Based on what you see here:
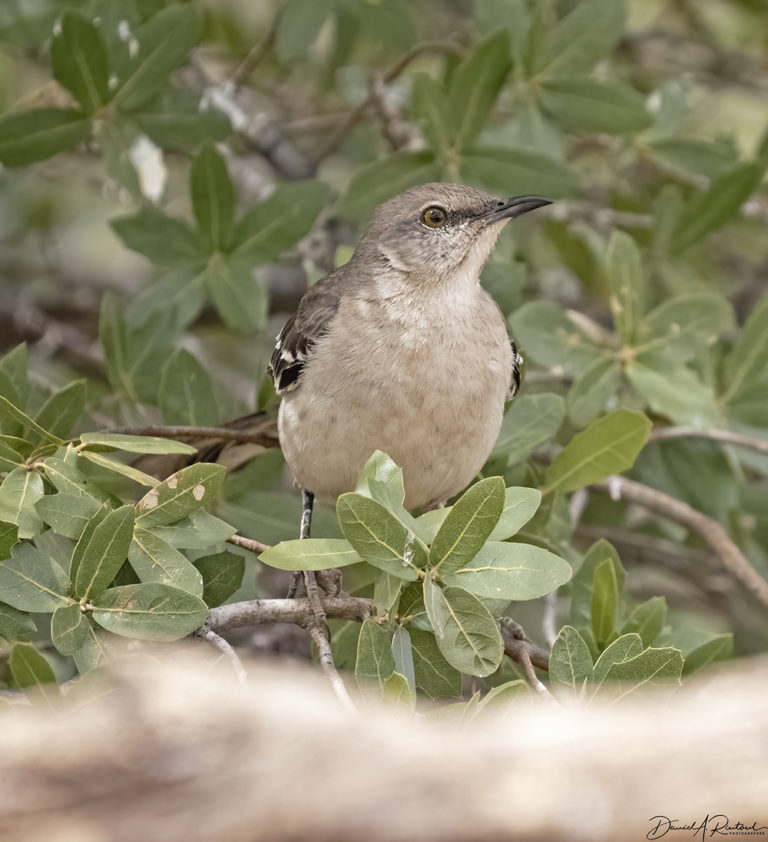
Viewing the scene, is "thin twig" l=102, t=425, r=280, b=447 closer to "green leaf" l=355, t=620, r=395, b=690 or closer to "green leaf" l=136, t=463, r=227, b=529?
"green leaf" l=136, t=463, r=227, b=529

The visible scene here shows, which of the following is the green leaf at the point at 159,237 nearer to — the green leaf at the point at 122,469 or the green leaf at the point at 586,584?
the green leaf at the point at 122,469

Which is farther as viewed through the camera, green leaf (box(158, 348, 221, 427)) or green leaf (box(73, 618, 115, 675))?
green leaf (box(158, 348, 221, 427))

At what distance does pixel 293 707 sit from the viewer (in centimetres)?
172

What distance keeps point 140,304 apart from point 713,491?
10.2ft

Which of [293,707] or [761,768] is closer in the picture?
[761,768]

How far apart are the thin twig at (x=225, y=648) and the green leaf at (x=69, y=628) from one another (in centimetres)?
33

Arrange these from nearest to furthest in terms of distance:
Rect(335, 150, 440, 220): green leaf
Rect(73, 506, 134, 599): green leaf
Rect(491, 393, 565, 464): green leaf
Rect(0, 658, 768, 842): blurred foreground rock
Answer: Rect(0, 658, 768, 842): blurred foreground rock, Rect(73, 506, 134, 599): green leaf, Rect(491, 393, 565, 464): green leaf, Rect(335, 150, 440, 220): green leaf

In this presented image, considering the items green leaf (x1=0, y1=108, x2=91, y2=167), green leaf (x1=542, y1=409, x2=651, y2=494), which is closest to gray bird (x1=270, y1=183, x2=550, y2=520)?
green leaf (x1=542, y1=409, x2=651, y2=494)

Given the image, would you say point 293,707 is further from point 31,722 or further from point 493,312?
point 493,312

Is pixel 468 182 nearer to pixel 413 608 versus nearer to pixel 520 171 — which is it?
pixel 520 171

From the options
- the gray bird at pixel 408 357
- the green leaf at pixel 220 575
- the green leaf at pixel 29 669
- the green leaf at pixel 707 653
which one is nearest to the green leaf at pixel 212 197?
the gray bird at pixel 408 357

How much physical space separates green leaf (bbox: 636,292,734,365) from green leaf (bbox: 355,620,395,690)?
2530 mm

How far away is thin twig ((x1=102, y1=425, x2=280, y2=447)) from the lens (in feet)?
12.1

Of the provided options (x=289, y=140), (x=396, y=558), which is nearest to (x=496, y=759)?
(x=396, y=558)
